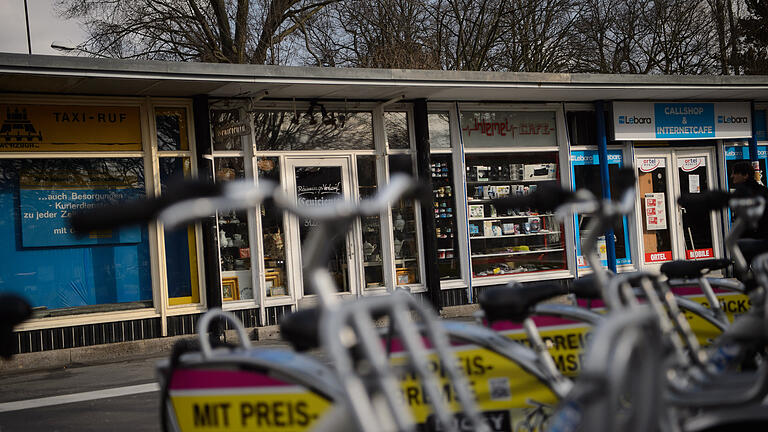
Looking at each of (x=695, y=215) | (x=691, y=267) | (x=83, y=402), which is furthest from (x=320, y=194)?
(x=691, y=267)

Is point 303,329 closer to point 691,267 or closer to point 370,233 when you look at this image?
point 691,267

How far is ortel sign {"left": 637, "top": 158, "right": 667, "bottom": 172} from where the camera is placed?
14.9 m

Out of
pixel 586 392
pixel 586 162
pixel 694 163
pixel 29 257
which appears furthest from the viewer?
pixel 694 163

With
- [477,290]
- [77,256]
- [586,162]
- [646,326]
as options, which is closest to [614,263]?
[586,162]

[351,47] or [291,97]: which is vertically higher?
[351,47]

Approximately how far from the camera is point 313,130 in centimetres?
1241

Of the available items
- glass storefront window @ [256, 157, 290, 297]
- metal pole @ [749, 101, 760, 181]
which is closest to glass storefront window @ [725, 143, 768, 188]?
metal pole @ [749, 101, 760, 181]

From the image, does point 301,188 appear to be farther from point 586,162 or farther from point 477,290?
point 586,162

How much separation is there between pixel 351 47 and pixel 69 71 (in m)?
12.7

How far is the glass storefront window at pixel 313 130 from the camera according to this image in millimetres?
12125

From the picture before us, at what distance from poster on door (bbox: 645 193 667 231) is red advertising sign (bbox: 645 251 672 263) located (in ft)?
1.52

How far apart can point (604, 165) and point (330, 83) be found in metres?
5.68

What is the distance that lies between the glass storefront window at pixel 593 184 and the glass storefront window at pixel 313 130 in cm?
392

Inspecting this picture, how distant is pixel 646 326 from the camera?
2.24 metres
